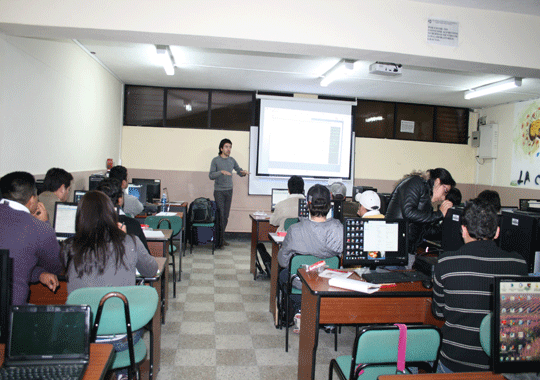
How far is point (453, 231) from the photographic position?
2705 mm

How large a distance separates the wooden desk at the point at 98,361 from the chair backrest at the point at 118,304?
1.40 feet

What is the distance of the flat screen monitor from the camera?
130 cm

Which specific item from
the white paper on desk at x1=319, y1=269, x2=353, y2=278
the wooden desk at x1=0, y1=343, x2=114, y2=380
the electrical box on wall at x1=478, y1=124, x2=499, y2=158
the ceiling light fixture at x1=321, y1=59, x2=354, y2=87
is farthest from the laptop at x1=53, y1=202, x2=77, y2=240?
the electrical box on wall at x1=478, y1=124, x2=499, y2=158

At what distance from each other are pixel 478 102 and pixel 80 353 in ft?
27.3

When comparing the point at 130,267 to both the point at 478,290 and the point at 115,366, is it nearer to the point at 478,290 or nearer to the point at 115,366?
the point at 115,366

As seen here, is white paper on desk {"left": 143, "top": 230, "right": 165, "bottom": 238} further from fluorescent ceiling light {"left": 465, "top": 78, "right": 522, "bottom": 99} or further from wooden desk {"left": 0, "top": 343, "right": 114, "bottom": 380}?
fluorescent ceiling light {"left": 465, "top": 78, "right": 522, "bottom": 99}

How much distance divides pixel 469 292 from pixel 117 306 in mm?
1658

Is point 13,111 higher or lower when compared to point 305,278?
higher

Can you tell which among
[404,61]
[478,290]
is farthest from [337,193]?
[478,290]

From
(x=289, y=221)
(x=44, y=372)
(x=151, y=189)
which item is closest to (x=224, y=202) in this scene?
(x=151, y=189)

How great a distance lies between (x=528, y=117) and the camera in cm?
714

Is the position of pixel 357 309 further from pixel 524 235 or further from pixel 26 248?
pixel 26 248

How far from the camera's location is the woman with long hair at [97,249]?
6.61ft

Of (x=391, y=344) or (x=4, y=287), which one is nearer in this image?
(x=4, y=287)
